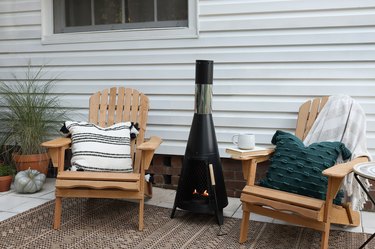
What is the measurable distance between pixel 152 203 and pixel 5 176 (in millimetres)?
1481

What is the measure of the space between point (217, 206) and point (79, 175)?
3.41ft

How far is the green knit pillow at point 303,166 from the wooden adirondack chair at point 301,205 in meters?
0.12

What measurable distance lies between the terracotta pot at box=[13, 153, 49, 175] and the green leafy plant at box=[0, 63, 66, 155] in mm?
71

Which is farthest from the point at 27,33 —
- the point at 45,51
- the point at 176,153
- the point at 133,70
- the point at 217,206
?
the point at 217,206

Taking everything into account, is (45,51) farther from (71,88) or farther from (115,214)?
(115,214)

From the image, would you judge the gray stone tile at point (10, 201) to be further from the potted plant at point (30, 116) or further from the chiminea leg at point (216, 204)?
the chiminea leg at point (216, 204)

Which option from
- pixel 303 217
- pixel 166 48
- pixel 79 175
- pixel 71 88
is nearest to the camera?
pixel 303 217

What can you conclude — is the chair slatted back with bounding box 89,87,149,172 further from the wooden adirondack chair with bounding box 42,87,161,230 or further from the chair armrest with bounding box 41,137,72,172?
the chair armrest with bounding box 41,137,72,172

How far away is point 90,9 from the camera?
14.1ft

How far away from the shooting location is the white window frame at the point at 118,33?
3826 mm

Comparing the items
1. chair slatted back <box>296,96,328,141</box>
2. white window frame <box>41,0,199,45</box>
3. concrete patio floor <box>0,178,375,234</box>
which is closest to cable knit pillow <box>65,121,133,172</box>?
concrete patio floor <box>0,178,375,234</box>

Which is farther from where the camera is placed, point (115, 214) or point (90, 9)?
point (90, 9)

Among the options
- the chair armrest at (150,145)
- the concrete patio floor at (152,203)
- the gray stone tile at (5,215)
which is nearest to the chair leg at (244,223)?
the concrete patio floor at (152,203)

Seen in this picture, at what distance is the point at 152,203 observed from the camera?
3672 mm
